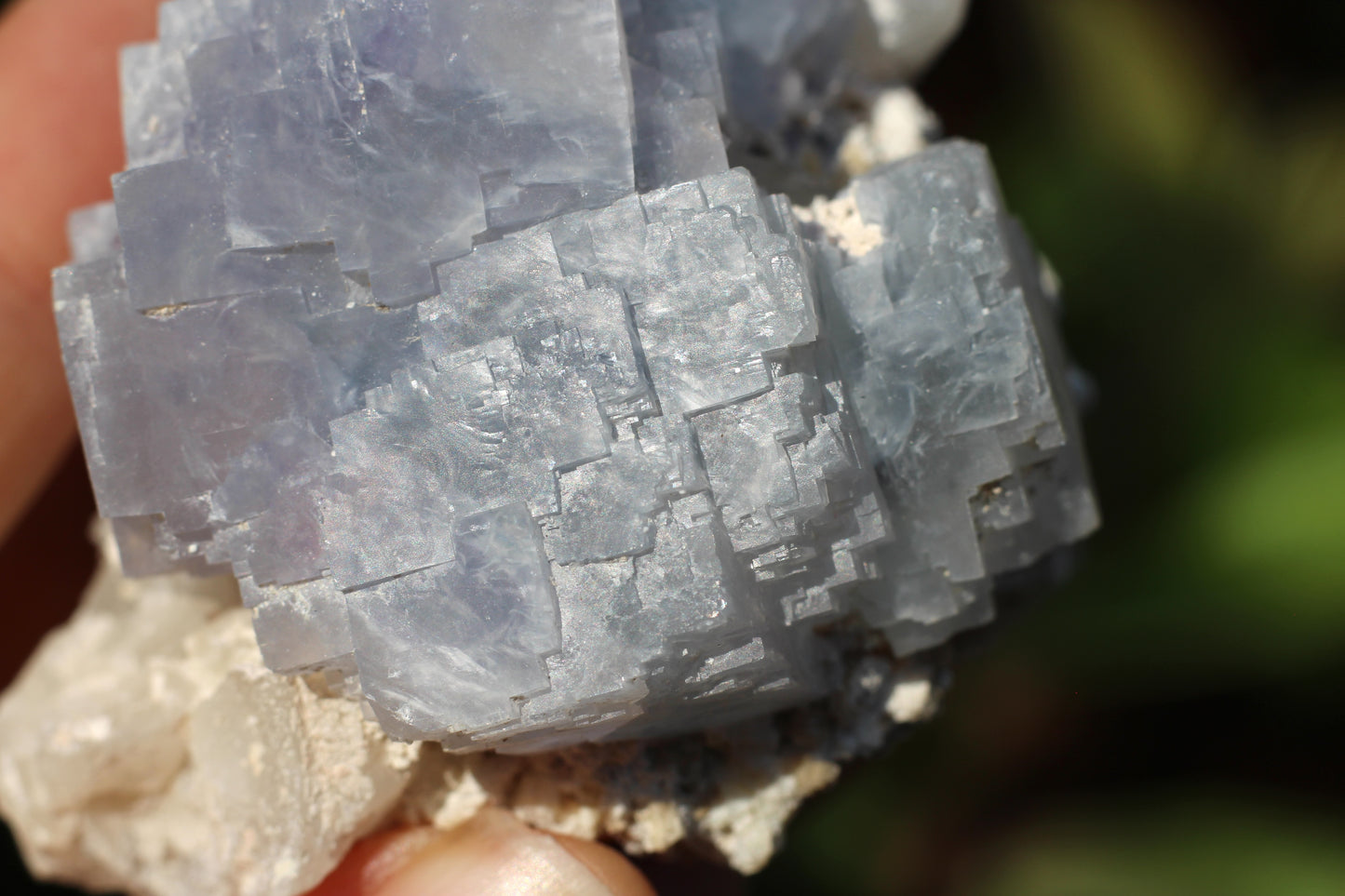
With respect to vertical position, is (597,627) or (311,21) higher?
(311,21)

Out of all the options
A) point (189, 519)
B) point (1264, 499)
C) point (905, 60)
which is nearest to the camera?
point (189, 519)

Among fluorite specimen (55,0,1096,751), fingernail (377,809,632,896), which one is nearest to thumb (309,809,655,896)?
fingernail (377,809,632,896)

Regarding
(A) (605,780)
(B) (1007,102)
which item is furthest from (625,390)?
(B) (1007,102)

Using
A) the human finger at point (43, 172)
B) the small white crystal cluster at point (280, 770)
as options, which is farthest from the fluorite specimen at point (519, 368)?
the human finger at point (43, 172)

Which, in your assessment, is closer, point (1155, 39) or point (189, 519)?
point (189, 519)

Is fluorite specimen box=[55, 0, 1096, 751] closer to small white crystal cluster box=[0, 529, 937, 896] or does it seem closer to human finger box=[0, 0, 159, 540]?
small white crystal cluster box=[0, 529, 937, 896]

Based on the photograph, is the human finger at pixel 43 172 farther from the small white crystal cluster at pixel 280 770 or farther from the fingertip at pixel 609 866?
the fingertip at pixel 609 866

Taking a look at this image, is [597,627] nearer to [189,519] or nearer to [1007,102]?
[189,519]
